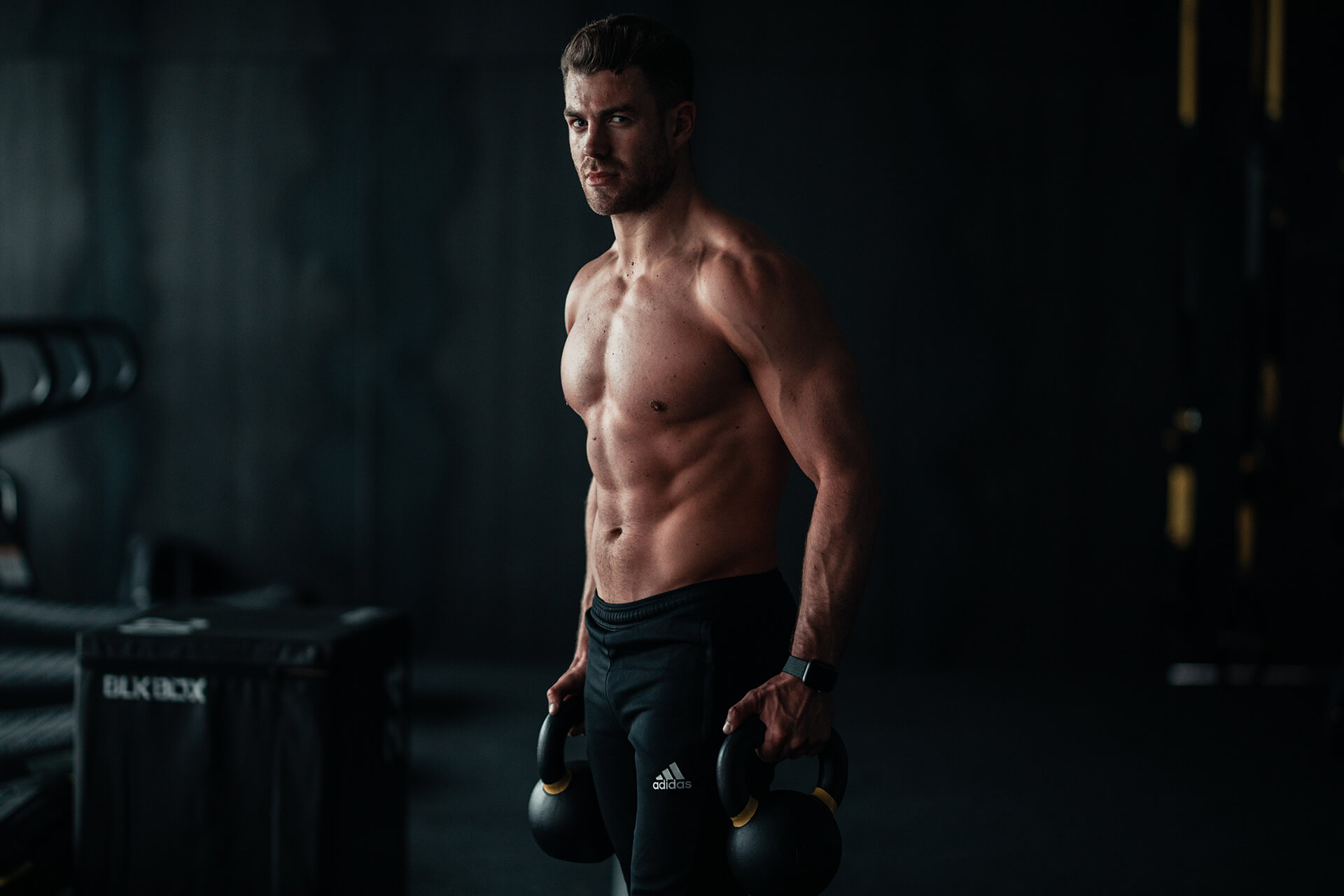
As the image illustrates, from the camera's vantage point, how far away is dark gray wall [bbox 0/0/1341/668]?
4.51m

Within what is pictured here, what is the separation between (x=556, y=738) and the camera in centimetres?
151

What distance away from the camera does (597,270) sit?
1542mm

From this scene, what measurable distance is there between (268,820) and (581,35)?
1.38m

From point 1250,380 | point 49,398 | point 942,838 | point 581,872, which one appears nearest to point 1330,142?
point 1250,380

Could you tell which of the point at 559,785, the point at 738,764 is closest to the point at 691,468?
the point at 738,764

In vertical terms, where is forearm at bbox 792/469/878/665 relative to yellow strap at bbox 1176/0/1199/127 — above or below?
below

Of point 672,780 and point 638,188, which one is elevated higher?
point 638,188

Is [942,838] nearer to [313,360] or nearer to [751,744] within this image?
[751,744]

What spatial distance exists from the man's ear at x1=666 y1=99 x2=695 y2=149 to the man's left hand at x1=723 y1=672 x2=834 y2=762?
66 cm

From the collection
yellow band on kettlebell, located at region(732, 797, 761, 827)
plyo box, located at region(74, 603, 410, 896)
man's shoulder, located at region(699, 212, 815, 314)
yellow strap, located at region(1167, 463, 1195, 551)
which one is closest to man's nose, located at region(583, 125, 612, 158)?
man's shoulder, located at region(699, 212, 815, 314)

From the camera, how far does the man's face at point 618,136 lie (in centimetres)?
133

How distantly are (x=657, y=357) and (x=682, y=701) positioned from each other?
0.42m

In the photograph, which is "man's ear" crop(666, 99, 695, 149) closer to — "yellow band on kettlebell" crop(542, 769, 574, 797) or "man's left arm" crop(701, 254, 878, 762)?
"man's left arm" crop(701, 254, 878, 762)

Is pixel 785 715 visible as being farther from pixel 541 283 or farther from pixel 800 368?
pixel 541 283
